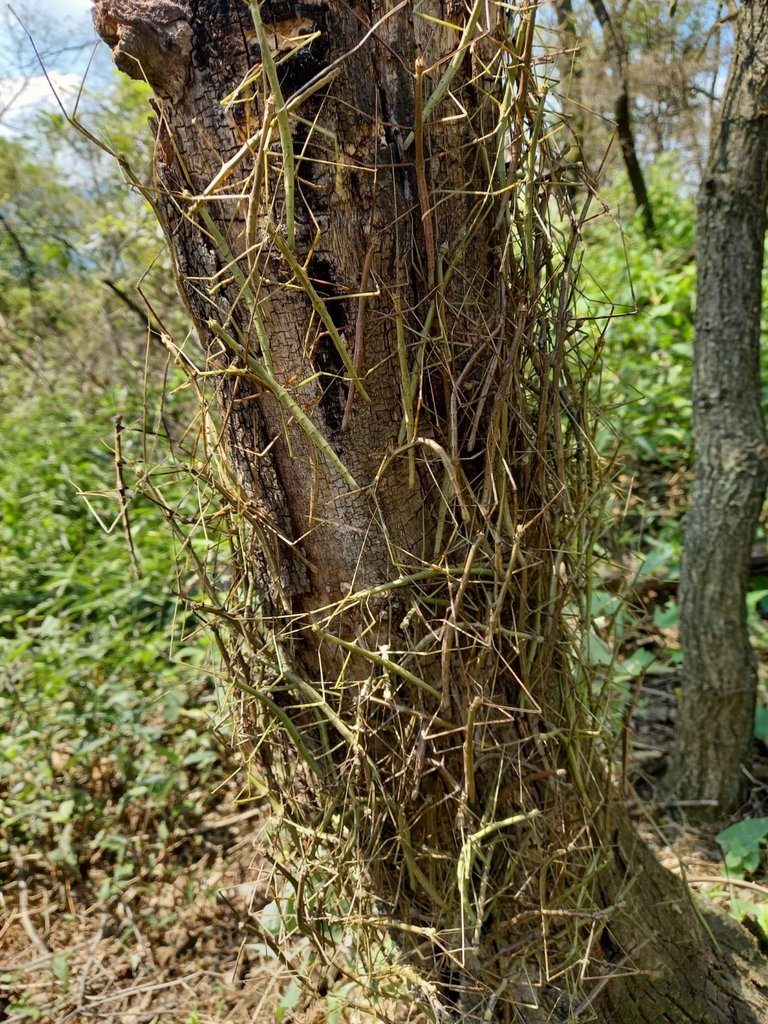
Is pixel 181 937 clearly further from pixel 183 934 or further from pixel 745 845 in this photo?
pixel 745 845

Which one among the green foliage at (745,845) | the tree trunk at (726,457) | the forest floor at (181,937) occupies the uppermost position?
the tree trunk at (726,457)

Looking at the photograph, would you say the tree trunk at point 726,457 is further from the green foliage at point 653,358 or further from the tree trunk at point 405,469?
the tree trunk at point 405,469

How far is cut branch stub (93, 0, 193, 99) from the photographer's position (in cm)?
91

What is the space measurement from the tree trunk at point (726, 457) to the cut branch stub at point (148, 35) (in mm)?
1814

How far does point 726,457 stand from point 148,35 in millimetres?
2038

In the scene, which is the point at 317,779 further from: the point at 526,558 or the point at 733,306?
the point at 733,306

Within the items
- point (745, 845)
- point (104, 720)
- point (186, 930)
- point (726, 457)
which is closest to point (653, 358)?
point (726, 457)

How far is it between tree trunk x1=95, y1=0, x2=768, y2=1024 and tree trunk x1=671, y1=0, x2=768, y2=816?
1162 millimetres

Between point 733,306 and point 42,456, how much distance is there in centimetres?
453

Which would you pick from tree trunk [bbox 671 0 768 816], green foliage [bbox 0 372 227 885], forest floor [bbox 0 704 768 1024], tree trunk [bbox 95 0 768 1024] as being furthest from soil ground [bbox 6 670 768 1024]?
tree trunk [bbox 95 0 768 1024]

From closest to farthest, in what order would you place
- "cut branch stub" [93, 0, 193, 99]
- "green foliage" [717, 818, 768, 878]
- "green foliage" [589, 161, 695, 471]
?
"cut branch stub" [93, 0, 193, 99]
"green foliage" [717, 818, 768, 878]
"green foliage" [589, 161, 695, 471]

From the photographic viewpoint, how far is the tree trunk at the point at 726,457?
2.09 metres

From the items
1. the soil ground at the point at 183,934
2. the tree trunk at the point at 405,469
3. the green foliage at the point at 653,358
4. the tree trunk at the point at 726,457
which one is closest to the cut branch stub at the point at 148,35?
the tree trunk at the point at 405,469

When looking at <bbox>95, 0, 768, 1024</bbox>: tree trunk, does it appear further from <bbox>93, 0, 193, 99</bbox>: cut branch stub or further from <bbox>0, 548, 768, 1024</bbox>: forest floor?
<bbox>0, 548, 768, 1024</bbox>: forest floor
